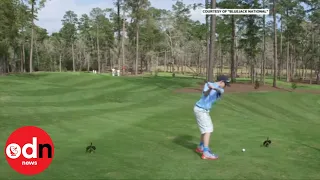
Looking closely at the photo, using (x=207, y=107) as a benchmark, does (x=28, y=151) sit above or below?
below

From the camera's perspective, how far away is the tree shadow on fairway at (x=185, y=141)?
9.96 metres

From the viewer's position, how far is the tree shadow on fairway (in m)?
9.96

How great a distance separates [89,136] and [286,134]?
6.75 m

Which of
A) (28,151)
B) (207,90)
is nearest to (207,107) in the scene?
(207,90)

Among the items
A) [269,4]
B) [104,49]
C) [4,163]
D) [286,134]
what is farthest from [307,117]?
[104,49]

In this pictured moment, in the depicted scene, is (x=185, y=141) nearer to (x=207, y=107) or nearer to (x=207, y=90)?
(x=207, y=107)

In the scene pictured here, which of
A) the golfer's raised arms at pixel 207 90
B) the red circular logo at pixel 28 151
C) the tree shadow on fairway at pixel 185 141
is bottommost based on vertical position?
the tree shadow on fairway at pixel 185 141

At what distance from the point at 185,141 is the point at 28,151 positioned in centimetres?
531

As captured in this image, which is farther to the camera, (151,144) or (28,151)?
(151,144)

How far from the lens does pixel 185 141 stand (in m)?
10.7

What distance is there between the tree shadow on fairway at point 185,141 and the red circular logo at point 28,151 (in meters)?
4.14

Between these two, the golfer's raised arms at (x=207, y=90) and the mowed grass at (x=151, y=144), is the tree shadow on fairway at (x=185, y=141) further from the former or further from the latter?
the golfer's raised arms at (x=207, y=90)

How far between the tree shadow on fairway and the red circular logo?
13.6 ft

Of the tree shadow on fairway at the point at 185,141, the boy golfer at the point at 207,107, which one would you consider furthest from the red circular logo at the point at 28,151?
the tree shadow on fairway at the point at 185,141
